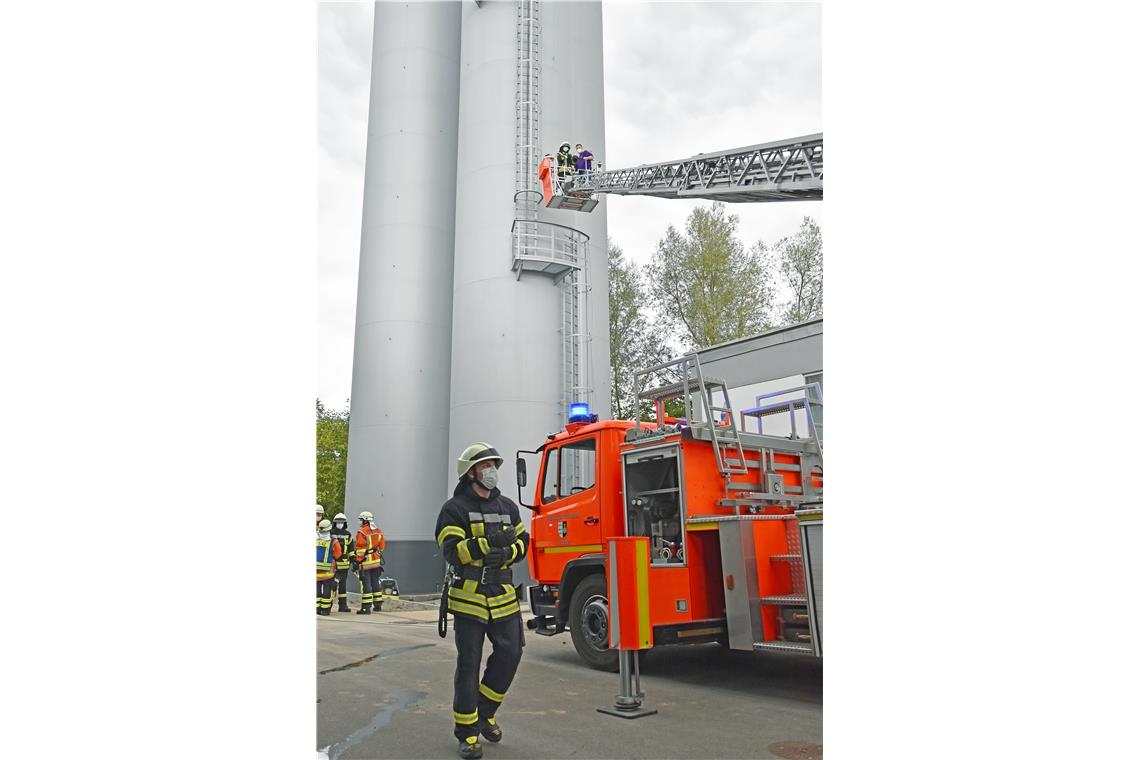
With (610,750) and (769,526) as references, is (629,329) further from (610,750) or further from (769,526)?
(610,750)

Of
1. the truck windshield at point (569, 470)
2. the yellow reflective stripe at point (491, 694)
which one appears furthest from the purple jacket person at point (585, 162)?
Result: the yellow reflective stripe at point (491, 694)

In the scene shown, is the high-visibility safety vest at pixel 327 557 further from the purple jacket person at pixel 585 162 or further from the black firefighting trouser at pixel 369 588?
the purple jacket person at pixel 585 162

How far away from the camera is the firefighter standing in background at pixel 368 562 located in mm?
14789

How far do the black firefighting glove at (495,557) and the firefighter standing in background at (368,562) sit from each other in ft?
33.2

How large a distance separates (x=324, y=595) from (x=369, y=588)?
1380mm

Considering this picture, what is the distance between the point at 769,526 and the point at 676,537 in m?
1.34

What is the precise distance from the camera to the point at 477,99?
19.5 meters

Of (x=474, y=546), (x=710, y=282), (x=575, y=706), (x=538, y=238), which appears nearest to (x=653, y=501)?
(x=575, y=706)

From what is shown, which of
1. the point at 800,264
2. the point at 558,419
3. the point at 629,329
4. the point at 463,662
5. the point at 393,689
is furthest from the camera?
the point at 629,329

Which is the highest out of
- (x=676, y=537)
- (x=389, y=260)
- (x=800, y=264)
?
(x=800, y=264)

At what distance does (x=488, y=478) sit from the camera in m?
5.37

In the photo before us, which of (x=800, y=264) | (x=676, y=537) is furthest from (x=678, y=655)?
(x=800, y=264)

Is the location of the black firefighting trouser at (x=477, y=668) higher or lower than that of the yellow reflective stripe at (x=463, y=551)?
lower

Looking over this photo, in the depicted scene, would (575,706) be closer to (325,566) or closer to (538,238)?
(325,566)
